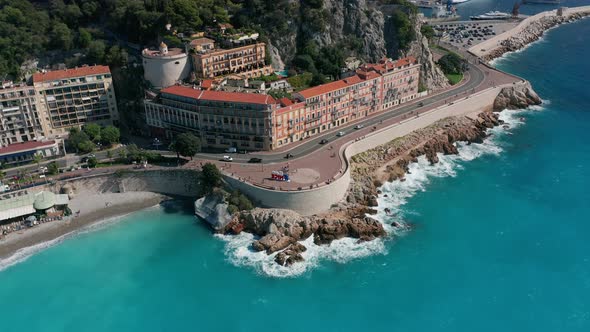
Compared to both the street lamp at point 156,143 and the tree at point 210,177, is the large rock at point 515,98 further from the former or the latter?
the street lamp at point 156,143


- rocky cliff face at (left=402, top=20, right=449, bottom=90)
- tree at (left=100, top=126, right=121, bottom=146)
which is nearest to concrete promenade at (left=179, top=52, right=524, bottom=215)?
rocky cliff face at (left=402, top=20, right=449, bottom=90)

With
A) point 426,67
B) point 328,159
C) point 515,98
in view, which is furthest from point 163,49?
point 515,98

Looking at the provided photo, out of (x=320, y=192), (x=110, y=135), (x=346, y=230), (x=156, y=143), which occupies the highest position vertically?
(x=110, y=135)

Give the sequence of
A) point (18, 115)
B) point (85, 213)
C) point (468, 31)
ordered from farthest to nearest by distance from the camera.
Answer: point (468, 31)
point (18, 115)
point (85, 213)

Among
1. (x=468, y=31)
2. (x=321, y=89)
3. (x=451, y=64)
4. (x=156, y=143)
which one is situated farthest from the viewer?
(x=468, y=31)

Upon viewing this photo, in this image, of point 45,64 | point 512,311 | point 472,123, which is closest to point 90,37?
point 45,64

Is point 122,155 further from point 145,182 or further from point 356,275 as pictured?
point 356,275
